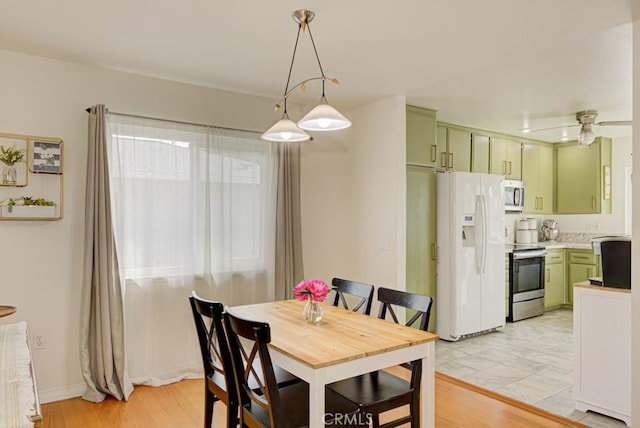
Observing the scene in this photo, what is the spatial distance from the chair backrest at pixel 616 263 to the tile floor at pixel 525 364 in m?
0.92

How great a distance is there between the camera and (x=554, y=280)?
5.90m

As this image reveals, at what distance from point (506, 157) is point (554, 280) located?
1.89 meters

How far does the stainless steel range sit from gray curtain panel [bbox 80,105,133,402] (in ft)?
14.6

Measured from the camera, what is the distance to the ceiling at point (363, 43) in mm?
2283

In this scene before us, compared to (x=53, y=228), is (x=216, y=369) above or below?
below

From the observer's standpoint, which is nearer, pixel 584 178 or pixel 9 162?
pixel 9 162

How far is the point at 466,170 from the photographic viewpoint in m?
5.23

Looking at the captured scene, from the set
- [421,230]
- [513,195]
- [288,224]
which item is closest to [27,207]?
[288,224]

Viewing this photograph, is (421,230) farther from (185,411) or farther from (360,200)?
(185,411)

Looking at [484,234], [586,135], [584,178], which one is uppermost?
[586,135]

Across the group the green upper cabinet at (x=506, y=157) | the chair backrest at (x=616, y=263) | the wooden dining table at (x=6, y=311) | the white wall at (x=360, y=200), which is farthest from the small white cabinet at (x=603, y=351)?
A: the wooden dining table at (x=6, y=311)

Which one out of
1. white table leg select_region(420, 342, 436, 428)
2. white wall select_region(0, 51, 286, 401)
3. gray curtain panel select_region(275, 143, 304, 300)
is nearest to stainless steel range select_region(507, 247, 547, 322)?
gray curtain panel select_region(275, 143, 304, 300)

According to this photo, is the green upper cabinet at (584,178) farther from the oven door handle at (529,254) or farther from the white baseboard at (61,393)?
the white baseboard at (61,393)

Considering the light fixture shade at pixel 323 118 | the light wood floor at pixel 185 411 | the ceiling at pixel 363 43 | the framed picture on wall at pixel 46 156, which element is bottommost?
the light wood floor at pixel 185 411
